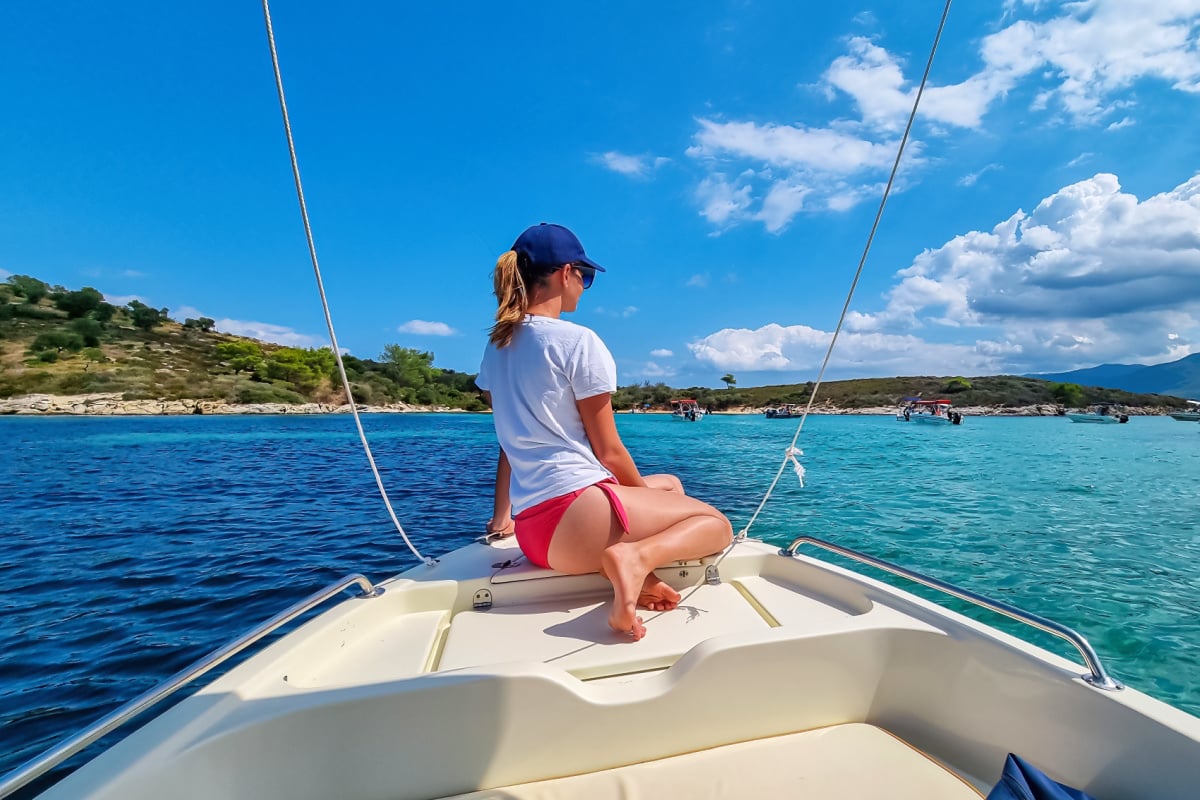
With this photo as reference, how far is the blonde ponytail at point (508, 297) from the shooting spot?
1887 millimetres

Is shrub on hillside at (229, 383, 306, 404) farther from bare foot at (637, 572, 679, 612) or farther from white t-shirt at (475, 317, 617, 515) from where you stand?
bare foot at (637, 572, 679, 612)

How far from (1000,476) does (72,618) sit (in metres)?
18.3

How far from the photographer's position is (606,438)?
1.89m

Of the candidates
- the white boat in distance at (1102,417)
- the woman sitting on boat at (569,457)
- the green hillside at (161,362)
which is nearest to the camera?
the woman sitting on boat at (569,457)

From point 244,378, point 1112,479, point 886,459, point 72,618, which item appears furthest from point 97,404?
point 1112,479

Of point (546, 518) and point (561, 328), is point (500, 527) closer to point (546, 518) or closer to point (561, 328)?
point (546, 518)

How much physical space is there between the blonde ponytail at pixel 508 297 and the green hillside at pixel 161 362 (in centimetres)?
5409

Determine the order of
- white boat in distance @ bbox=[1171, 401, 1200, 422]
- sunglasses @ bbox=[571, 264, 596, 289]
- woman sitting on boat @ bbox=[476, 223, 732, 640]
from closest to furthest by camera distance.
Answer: woman sitting on boat @ bbox=[476, 223, 732, 640] < sunglasses @ bbox=[571, 264, 596, 289] < white boat in distance @ bbox=[1171, 401, 1200, 422]

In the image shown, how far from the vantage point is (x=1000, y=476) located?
13727 mm

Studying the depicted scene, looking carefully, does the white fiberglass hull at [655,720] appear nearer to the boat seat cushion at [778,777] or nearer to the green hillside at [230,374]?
the boat seat cushion at [778,777]

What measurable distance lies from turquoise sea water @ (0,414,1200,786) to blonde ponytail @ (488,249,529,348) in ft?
10.4

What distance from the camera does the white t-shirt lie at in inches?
70.9

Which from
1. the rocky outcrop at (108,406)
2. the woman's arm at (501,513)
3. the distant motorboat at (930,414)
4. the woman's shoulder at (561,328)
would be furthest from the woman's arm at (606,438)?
the rocky outcrop at (108,406)

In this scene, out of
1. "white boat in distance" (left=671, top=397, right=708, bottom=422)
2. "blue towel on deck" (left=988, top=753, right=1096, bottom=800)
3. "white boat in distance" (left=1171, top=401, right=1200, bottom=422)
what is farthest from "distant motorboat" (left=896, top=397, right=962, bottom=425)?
"blue towel on deck" (left=988, top=753, right=1096, bottom=800)
